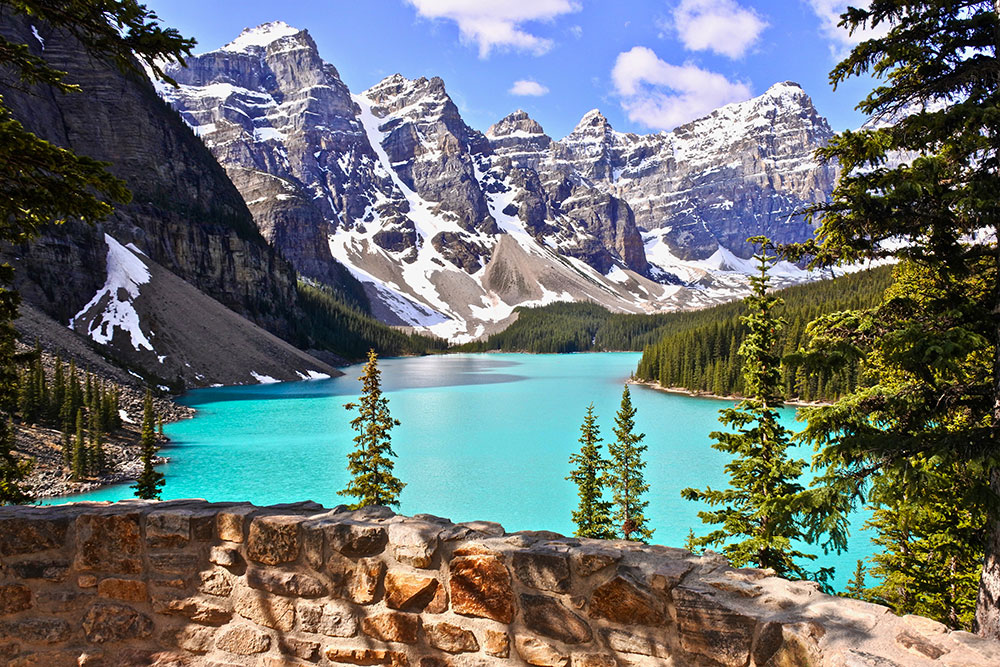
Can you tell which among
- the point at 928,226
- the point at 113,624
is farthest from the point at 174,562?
the point at 928,226

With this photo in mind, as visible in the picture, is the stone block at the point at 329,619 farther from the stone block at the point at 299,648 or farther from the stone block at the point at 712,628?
the stone block at the point at 712,628

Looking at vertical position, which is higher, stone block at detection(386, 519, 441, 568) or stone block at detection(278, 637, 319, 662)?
stone block at detection(386, 519, 441, 568)

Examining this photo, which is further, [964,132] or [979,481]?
[964,132]

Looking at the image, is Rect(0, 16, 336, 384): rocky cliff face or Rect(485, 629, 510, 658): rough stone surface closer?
Rect(485, 629, 510, 658): rough stone surface

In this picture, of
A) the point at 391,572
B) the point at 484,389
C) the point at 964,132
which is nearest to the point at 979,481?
the point at 964,132

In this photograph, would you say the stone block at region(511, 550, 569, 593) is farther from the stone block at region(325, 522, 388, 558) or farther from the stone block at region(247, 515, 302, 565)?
the stone block at region(247, 515, 302, 565)

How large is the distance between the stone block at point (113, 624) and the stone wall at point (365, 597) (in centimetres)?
1

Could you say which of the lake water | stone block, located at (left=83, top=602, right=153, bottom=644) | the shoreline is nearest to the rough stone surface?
stone block, located at (left=83, top=602, right=153, bottom=644)

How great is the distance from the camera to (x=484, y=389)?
8538 cm

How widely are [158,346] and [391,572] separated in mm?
83276

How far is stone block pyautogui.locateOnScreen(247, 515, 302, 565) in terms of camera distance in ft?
13.8

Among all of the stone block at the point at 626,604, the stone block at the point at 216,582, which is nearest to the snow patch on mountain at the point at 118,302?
the stone block at the point at 216,582

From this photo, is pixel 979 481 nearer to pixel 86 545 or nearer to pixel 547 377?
pixel 86 545

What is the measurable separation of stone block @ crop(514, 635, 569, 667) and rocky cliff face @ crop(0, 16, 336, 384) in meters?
80.4
